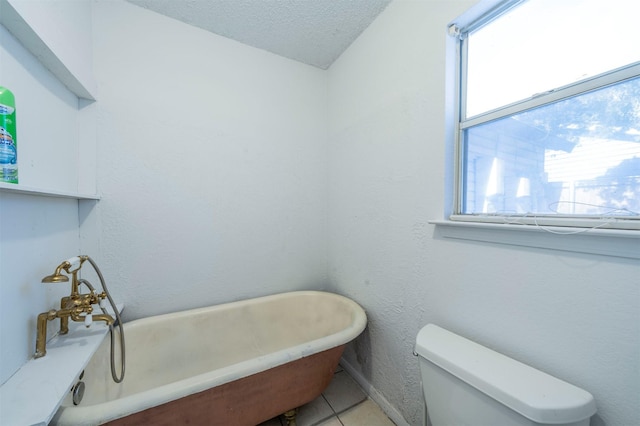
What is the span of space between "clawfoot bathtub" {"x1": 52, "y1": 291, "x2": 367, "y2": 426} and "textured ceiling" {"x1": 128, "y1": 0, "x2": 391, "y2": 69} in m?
1.78

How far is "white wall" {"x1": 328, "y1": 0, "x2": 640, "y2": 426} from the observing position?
621 millimetres

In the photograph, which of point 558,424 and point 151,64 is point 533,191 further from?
point 151,64

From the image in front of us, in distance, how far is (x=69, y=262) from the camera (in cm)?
89

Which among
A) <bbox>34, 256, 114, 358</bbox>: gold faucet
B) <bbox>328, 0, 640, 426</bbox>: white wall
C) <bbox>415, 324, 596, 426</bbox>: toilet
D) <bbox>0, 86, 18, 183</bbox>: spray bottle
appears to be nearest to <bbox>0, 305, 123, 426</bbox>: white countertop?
<bbox>34, 256, 114, 358</bbox>: gold faucet

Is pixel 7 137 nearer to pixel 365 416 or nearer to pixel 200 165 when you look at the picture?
pixel 200 165

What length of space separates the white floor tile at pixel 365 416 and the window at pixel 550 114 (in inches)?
46.9

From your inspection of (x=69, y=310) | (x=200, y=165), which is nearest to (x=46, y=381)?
(x=69, y=310)

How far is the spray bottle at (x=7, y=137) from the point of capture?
68cm

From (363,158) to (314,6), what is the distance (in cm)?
90

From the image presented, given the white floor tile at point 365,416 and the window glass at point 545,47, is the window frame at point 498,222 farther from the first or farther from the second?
the white floor tile at point 365,416

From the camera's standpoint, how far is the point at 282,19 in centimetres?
137

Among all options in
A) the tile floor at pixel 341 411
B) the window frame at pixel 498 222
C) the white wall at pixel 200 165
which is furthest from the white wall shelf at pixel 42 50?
the tile floor at pixel 341 411

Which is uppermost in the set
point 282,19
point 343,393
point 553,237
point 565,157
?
point 282,19

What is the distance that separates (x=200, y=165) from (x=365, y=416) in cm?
181
